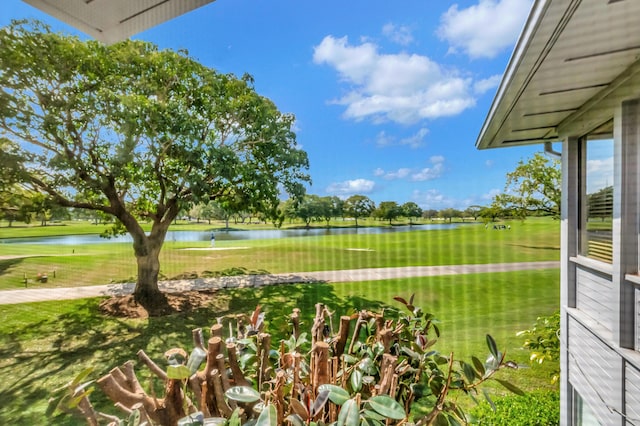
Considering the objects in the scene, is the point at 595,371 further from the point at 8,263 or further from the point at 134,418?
the point at 8,263

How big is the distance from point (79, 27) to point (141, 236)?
6.84 ft

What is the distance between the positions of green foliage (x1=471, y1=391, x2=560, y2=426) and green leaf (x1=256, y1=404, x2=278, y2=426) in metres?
1.20

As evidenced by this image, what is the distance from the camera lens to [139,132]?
182cm

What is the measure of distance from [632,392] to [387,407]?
829mm

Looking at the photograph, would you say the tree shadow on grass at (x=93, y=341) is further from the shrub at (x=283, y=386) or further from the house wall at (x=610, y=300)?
the house wall at (x=610, y=300)

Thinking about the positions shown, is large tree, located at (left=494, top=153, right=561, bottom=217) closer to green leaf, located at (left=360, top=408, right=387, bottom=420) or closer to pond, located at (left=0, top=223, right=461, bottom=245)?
pond, located at (left=0, top=223, right=461, bottom=245)

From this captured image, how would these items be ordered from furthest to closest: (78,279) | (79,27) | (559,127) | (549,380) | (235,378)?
(78,279), (549,380), (559,127), (79,27), (235,378)

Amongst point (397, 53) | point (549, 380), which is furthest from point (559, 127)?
point (549, 380)

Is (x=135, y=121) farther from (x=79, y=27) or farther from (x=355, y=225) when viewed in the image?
(x=355, y=225)

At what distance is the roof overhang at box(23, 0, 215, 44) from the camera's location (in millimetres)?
492

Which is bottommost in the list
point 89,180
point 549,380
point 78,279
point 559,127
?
point 549,380

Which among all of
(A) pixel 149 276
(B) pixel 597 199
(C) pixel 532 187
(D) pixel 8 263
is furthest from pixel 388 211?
(D) pixel 8 263

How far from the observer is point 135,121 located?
1.78 meters

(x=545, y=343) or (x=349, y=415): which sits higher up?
(x=349, y=415)
